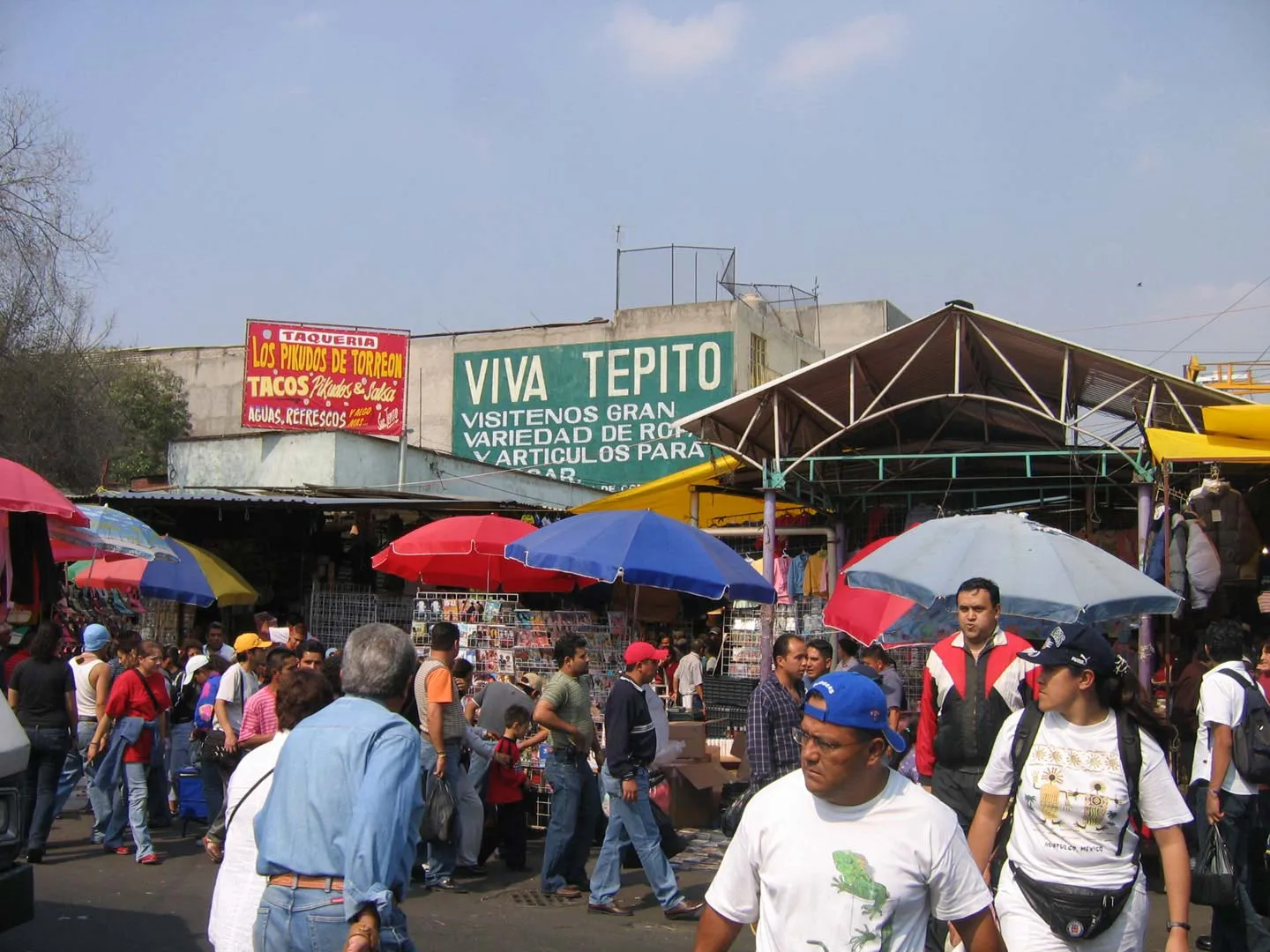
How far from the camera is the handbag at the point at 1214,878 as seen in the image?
19.5ft

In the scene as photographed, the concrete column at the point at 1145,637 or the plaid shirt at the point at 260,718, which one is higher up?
the concrete column at the point at 1145,637

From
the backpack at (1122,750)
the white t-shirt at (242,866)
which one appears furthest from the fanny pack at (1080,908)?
the white t-shirt at (242,866)

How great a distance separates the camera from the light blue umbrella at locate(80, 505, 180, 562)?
34.7 ft

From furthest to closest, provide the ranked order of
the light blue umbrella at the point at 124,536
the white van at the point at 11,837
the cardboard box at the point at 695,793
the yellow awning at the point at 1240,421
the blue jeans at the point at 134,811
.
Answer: the cardboard box at the point at 695,793
the light blue umbrella at the point at 124,536
the blue jeans at the point at 134,811
the yellow awning at the point at 1240,421
the white van at the point at 11,837

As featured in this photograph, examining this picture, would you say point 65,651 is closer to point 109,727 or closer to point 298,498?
point 298,498

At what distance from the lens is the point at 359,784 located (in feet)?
13.1

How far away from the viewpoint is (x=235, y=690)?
10492mm

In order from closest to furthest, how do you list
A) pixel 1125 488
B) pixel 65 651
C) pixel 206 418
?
pixel 1125 488
pixel 65 651
pixel 206 418

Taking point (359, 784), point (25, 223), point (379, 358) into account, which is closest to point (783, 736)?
point (359, 784)

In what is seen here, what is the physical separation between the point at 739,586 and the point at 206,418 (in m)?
29.4

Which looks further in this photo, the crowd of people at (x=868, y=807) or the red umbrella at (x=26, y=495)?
the red umbrella at (x=26, y=495)

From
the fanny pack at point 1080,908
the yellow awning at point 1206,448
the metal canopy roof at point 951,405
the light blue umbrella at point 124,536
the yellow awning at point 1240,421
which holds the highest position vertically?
the metal canopy roof at point 951,405

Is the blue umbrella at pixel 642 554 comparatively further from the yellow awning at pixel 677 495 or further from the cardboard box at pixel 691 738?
the yellow awning at pixel 677 495

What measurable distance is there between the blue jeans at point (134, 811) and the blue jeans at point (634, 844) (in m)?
3.77
